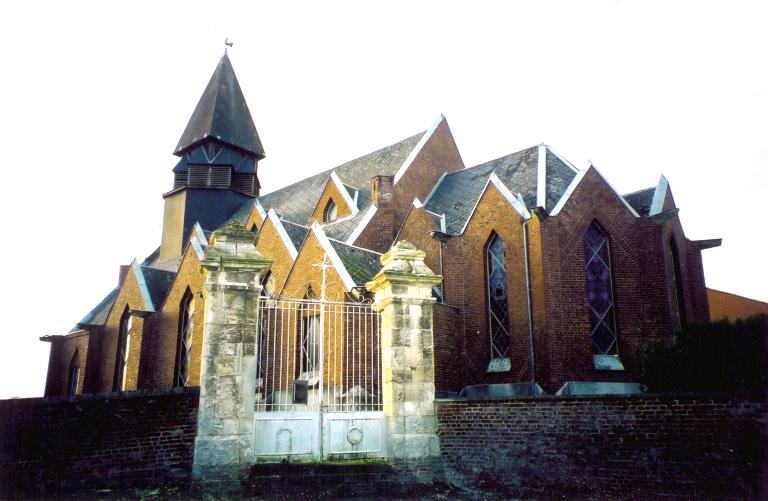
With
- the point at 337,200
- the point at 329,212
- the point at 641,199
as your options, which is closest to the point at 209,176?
the point at 329,212

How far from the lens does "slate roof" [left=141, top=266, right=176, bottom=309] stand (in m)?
25.4

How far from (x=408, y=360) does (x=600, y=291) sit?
8.85 m

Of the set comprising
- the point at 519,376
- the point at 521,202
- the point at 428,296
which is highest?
the point at 521,202

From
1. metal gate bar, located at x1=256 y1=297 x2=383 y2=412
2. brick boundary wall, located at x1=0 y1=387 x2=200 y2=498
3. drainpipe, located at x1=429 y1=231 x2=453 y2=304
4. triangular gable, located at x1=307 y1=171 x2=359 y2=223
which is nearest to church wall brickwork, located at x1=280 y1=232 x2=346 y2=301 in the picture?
metal gate bar, located at x1=256 y1=297 x2=383 y2=412

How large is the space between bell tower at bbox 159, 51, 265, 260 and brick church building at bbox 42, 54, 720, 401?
5931 millimetres

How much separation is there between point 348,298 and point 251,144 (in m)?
19.4

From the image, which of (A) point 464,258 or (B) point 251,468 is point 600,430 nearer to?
(B) point 251,468

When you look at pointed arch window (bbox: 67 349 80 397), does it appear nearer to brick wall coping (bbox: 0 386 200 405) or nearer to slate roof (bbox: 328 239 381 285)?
slate roof (bbox: 328 239 381 285)

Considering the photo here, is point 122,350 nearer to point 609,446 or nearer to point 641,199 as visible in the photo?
point 641,199

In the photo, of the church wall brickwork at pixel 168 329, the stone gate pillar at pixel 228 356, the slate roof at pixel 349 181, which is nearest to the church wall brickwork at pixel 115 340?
the church wall brickwork at pixel 168 329

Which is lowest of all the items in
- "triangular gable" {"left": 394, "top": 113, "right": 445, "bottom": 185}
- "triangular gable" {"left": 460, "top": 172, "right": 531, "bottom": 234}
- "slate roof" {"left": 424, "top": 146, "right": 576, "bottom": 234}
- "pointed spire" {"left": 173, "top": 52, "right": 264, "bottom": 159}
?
"triangular gable" {"left": 460, "top": 172, "right": 531, "bottom": 234}

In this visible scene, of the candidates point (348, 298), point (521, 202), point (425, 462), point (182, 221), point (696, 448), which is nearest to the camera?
point (696, 448)

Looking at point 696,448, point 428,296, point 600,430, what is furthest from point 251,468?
point 696,448

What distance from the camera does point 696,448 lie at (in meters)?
8.00
